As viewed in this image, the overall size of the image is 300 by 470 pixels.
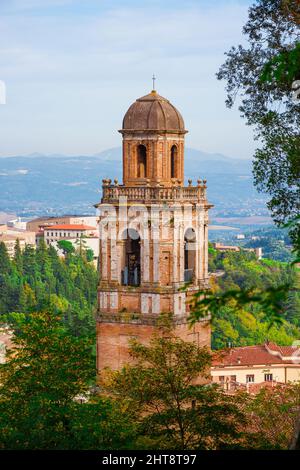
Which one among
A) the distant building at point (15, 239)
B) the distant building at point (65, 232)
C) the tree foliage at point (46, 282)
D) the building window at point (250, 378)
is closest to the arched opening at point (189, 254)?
the building window at point (250, 378)

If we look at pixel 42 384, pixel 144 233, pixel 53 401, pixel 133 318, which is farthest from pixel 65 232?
pixel 53 401

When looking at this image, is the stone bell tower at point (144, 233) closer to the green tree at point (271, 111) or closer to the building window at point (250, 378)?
the green tree at point (271, 111)

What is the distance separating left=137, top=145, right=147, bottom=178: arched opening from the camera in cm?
4337

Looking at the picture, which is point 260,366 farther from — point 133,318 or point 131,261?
point 133,318

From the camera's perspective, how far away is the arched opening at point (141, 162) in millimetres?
43366

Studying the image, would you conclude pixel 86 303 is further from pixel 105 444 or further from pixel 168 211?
pixel 105 444

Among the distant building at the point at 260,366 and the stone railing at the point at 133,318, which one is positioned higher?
the stone railing at the point at 133,318

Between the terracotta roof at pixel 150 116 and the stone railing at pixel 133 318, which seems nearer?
the stone railing at pixel 133 318

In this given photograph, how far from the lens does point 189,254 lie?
44281mm

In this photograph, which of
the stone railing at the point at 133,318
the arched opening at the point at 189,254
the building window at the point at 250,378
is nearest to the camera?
the stone railing at the point at 133,318

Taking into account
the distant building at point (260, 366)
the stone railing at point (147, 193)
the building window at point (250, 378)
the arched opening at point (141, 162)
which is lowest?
the building window at point (250, 378)

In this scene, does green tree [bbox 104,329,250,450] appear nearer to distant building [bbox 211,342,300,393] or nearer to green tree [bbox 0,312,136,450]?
green tree [bbox 0,312,136,450]
